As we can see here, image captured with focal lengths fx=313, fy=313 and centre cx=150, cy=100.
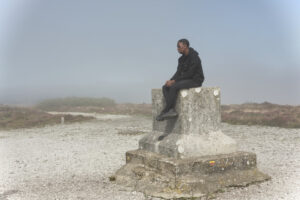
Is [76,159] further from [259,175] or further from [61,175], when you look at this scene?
[259,175]

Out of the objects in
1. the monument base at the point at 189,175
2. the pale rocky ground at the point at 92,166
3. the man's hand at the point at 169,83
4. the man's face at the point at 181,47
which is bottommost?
the pale rocky ground at the point at 92,166

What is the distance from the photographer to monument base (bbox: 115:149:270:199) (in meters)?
6.23

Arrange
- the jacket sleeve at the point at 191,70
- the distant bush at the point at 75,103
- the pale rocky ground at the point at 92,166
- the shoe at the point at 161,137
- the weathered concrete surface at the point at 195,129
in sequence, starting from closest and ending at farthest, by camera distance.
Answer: the pale rocky ground at the point at 92,166 < the weathered concrete surface at the point at 195,129 < the jacket sleeve at the point at 191,70 < the shoe at the point at 161,137 < the distant bush at the point at 75,103

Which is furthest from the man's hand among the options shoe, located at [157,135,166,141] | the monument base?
Result: the monument base

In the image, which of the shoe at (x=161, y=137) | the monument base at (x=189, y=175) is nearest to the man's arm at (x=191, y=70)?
the shoe at (x=161, y=137)

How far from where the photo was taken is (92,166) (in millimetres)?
9305

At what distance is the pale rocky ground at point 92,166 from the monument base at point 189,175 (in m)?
0.27

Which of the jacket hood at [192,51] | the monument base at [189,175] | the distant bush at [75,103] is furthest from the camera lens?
the distant bush at [75,103]

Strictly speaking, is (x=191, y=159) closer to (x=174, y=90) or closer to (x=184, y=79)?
(x=174, y=90)

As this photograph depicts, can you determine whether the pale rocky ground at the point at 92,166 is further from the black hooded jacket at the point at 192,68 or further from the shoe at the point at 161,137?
the black hooded jacket at the point at 192,68

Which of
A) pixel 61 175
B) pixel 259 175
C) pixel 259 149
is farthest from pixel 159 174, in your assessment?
pixel 259 149

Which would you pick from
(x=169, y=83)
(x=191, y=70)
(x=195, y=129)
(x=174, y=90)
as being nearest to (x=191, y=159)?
(x=195, y=129)

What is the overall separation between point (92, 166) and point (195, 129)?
385cm

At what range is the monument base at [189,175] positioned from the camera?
623 cm
